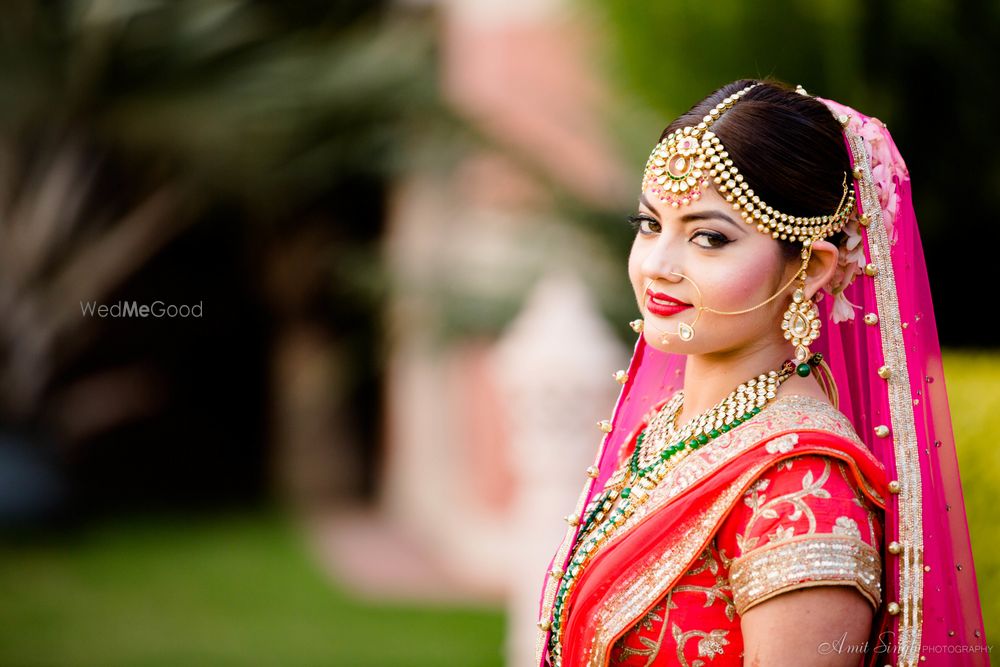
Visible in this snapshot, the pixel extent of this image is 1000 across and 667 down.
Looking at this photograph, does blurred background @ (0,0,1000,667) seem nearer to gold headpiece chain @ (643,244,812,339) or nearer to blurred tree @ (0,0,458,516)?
blurred tree @ (0,0,458,516)

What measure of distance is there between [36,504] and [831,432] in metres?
7.51

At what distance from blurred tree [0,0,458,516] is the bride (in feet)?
18.1

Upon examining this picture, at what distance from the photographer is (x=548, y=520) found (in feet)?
14.1

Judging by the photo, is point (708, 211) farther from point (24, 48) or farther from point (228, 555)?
point (24, 48)

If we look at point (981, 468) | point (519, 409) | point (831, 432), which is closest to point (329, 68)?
point (519, 409)

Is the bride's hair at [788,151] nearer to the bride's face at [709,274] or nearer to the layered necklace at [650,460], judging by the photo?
the bride's face at [709,274]

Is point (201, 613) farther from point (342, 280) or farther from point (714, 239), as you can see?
point (714, 239)

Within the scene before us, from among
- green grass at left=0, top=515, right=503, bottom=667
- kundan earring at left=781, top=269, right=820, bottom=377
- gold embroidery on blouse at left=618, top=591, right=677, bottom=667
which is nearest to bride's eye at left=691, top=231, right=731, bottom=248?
kundan earring at left=781, top=269, right=820, bottom=377

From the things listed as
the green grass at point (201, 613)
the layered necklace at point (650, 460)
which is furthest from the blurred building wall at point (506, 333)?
the layered necklace at point (650, 460)

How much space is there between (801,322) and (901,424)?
216 millimetres

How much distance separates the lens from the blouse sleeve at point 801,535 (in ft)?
5.08

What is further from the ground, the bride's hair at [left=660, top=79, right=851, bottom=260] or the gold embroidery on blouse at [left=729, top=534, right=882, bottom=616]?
the bride's hair at [left=660, top=79, right=851, bottom=260]

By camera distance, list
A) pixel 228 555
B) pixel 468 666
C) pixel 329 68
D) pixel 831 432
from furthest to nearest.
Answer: pixel 329 68 < pixel 228 555 < pixel 468 666 < pixel 831 432

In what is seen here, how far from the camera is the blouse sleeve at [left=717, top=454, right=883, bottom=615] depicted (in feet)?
5.08
